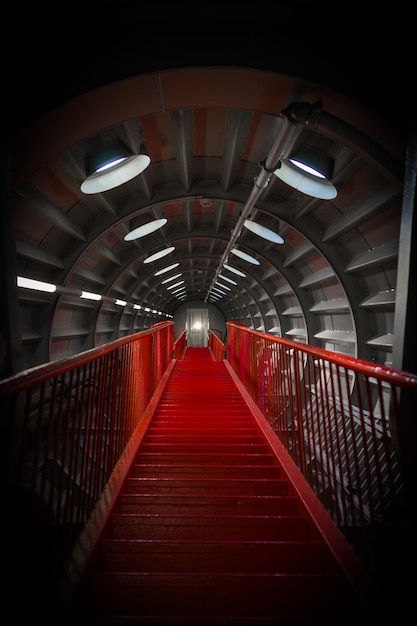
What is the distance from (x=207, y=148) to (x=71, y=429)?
4940 mm

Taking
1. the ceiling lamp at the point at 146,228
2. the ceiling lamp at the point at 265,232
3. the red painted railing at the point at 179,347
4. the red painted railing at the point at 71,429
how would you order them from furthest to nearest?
the red painted railing at the point at 179,347 → the ceiling lamp at the point at 265,232 → the ceiling lamp at the point at 146,228 → the red painted railing at the point at 71,429

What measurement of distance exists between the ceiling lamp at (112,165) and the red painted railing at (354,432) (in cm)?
329

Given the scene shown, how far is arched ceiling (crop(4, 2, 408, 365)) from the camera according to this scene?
2.86 m

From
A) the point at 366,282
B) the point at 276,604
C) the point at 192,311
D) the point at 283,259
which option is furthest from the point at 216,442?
the point at 192,311

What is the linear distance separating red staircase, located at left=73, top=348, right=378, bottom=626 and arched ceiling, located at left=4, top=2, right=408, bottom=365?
3.39m

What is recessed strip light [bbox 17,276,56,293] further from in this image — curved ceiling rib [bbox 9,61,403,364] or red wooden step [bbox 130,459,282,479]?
red wooden step [bbox 130,459,282,479]

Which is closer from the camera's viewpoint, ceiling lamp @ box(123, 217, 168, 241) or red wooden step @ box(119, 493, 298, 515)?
red wooden step @ box(119, 493, 298, 515)

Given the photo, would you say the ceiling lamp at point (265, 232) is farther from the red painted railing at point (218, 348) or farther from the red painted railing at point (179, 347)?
the red painted railing at point (179, 347)

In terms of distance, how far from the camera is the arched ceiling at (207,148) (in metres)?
2.86

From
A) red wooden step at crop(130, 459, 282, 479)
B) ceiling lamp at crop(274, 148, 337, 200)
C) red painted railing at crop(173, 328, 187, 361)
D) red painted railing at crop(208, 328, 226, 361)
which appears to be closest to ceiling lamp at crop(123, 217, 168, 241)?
ceiling lamp at crop(274, 148, 337, 200)

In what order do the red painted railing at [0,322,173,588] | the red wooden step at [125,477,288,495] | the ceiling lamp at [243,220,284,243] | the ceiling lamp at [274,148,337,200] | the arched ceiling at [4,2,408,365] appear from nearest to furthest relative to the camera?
1. the red painted railing at [0,322,173,588]
2. the arched ceiling at [4,2,408,365]
3. the red wooden step at [125,477,288,495]
4. the ceiling lamp at [274,148,337,200]
5. the ceiling lamp at [243,220,284,243]

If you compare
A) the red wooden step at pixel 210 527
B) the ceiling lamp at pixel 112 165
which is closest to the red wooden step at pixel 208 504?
the red wooden step at pixel 210 527

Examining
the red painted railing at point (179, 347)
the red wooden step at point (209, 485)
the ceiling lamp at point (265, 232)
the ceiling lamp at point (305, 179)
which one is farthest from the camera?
the red painted railing at point (179, 347)

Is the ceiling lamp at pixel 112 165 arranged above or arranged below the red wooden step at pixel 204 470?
above
